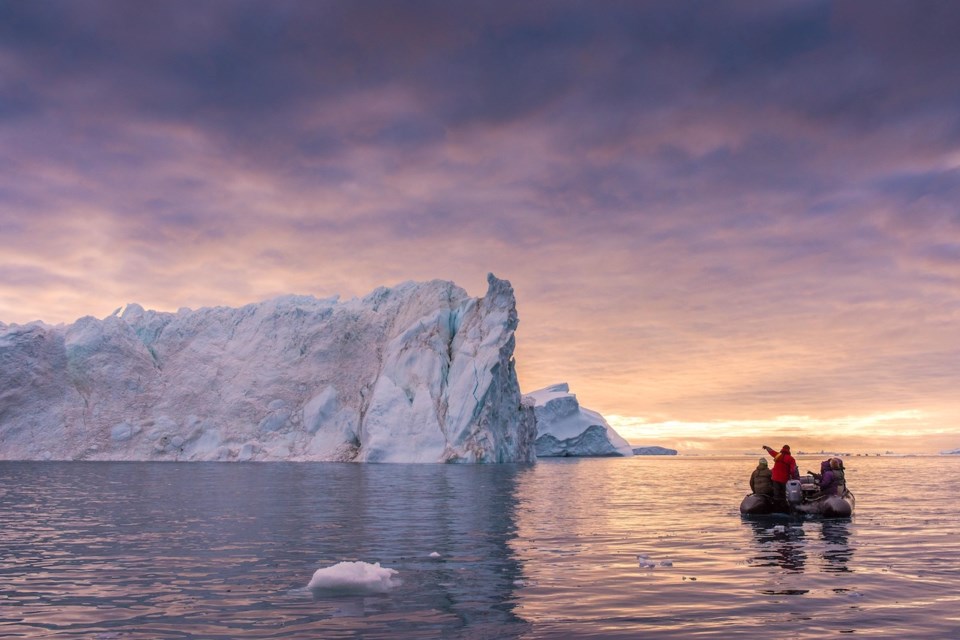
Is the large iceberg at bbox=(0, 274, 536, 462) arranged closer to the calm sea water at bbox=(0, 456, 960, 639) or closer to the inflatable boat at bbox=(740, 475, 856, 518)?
the calm sea water at bbox=(0, 456, 960, 639)

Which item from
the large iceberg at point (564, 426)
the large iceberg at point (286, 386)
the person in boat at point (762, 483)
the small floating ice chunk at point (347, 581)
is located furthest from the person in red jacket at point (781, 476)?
the large iceberg at point (564, 426)

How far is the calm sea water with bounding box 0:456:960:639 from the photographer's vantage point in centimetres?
911

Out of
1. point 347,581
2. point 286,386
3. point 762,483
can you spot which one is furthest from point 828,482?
point 286,386

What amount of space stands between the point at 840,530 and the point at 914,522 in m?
3.89

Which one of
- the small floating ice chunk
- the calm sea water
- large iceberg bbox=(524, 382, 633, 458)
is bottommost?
the calm sea water

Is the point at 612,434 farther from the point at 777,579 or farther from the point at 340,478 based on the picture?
the point at 777,579

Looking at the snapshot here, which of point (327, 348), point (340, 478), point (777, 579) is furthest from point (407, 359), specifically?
point (777, 579)

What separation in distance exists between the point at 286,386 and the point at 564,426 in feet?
144

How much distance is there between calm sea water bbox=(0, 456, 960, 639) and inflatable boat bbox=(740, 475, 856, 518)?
0.64 meters

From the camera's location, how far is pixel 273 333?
84.6 meters

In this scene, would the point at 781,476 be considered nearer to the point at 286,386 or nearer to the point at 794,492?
the point at 794,492

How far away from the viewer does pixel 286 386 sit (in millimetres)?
79062

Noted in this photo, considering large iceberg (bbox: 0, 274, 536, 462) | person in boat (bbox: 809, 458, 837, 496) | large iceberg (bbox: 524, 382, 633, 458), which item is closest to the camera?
person in boat (bbox: 809, 458, 837, 496)

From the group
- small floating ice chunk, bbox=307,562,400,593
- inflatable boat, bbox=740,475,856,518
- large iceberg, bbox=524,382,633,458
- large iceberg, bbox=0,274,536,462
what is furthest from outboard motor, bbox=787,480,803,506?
large iceberg, bbox=524,382,633,458
